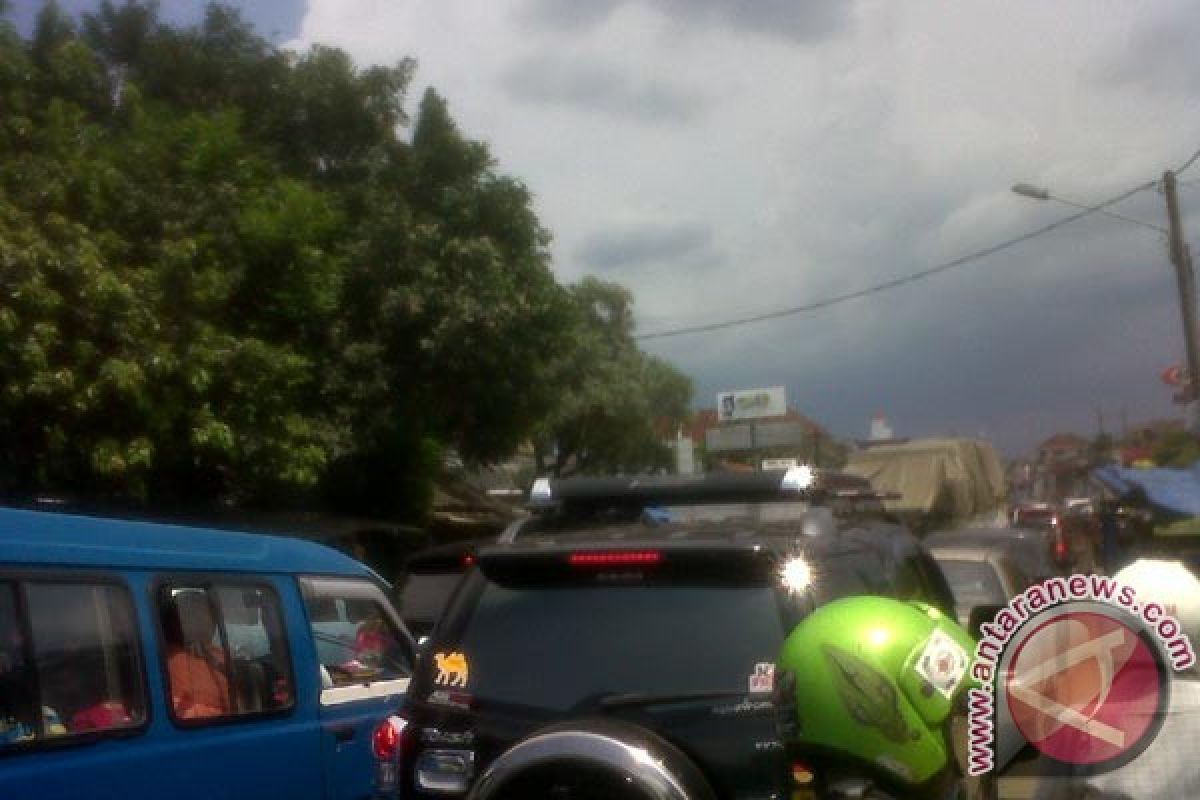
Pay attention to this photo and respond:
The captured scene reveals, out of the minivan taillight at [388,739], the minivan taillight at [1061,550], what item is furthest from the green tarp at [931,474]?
the minivan taillight at [388,739]

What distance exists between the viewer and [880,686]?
2.91 metres

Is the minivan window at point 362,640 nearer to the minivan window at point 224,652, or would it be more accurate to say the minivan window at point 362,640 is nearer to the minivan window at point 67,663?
the minivan window at point 224,652

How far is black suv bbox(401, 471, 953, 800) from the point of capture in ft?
12.1

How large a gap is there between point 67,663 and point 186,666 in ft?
2.51

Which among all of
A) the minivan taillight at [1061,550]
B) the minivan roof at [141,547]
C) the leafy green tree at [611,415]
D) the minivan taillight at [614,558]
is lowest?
the minivan taillight at [1061,550]

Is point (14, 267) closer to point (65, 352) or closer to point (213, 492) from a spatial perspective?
point (65, 352)

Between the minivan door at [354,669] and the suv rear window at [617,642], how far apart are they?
8.62ft

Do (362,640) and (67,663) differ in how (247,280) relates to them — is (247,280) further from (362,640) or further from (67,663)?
(67,663)

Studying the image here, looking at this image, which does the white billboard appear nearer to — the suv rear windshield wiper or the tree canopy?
the tree canopy

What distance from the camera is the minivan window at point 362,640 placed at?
733 cm

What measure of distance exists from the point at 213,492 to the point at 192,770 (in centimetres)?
1320

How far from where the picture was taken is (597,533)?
4832mm

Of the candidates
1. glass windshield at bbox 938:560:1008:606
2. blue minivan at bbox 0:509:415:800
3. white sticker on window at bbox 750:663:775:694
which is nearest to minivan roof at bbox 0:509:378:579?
blue minivan at bbox 0:509:415:800

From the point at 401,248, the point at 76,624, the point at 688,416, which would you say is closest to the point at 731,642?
the point at 76,624
